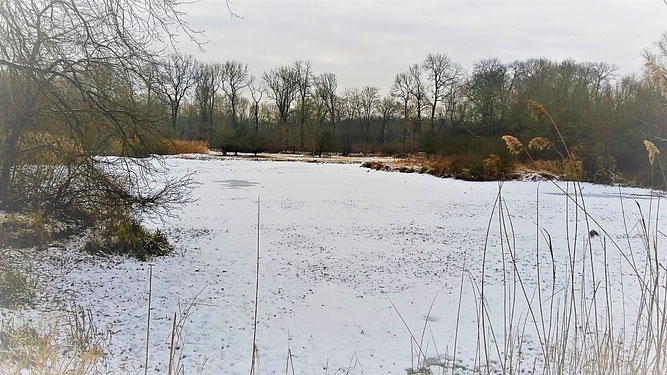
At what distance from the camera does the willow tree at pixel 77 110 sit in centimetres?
529

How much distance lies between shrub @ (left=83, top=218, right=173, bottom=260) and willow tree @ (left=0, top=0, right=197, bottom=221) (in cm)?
33

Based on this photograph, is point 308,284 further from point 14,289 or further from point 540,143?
point 540,143

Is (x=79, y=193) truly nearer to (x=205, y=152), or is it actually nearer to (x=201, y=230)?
(x=201, y=230)

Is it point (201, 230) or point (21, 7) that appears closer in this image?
point (21, 7)

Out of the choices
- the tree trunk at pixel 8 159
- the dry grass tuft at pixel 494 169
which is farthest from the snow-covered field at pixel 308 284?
the dry grass tuft at pixel 494 169

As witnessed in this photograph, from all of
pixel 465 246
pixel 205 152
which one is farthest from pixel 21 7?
pixel 205 152

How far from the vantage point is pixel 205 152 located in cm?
4075

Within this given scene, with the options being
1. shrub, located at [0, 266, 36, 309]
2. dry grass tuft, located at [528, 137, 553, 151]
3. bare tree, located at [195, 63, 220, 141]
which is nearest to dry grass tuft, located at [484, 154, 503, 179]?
shrub, located at [0, 266, 36, 309]

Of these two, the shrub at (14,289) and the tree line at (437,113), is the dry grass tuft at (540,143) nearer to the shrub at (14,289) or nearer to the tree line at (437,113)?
the shrub at (14,289)

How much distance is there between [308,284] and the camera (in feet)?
20.7

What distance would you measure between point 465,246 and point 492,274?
63.8 inches

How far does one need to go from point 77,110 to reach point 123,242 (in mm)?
2293

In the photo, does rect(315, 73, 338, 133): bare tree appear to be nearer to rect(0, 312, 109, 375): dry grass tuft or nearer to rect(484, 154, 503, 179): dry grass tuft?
rect(484, 154, 503, 179): dry grass tuft

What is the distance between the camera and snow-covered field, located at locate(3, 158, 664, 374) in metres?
4.36
